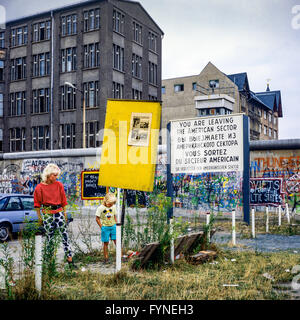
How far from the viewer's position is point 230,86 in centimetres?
5666

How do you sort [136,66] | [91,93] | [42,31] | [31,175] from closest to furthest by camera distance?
[31,175]
[91,93]
[42,31]
[136,66]

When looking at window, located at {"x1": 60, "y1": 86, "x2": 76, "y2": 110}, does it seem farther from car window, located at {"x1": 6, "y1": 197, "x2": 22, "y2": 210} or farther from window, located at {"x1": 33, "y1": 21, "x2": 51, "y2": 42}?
car window, located at {"x1": 6, "y1": 197, "x2": 22, "y2": 210}

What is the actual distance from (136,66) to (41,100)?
9.72 m

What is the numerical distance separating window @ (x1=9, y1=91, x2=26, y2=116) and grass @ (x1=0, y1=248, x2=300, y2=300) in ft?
121

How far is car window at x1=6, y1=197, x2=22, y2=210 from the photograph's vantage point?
12.0 meters

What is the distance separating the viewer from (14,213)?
1194 centimetres

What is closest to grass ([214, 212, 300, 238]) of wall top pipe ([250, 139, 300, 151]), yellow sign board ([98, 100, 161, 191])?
wall top pipe ([250, 139, 300, 151])

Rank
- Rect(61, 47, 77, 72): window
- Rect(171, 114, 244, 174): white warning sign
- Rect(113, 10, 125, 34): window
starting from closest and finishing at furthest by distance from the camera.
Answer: Rect(171, 114, 244, 174): white warning sign → Rect(113, 10, 125, 34): window → Rect(61, 47, 77, 72): window

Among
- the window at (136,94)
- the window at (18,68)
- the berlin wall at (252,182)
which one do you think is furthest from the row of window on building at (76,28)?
the berlin wall at (252,182)

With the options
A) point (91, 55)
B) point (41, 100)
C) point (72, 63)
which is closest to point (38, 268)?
point (91, 55)

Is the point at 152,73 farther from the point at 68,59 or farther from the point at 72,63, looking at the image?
the point at 68,59

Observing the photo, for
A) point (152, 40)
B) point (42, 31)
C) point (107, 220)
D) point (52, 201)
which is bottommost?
point (107, 220)

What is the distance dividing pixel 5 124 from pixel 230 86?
1172 inches
